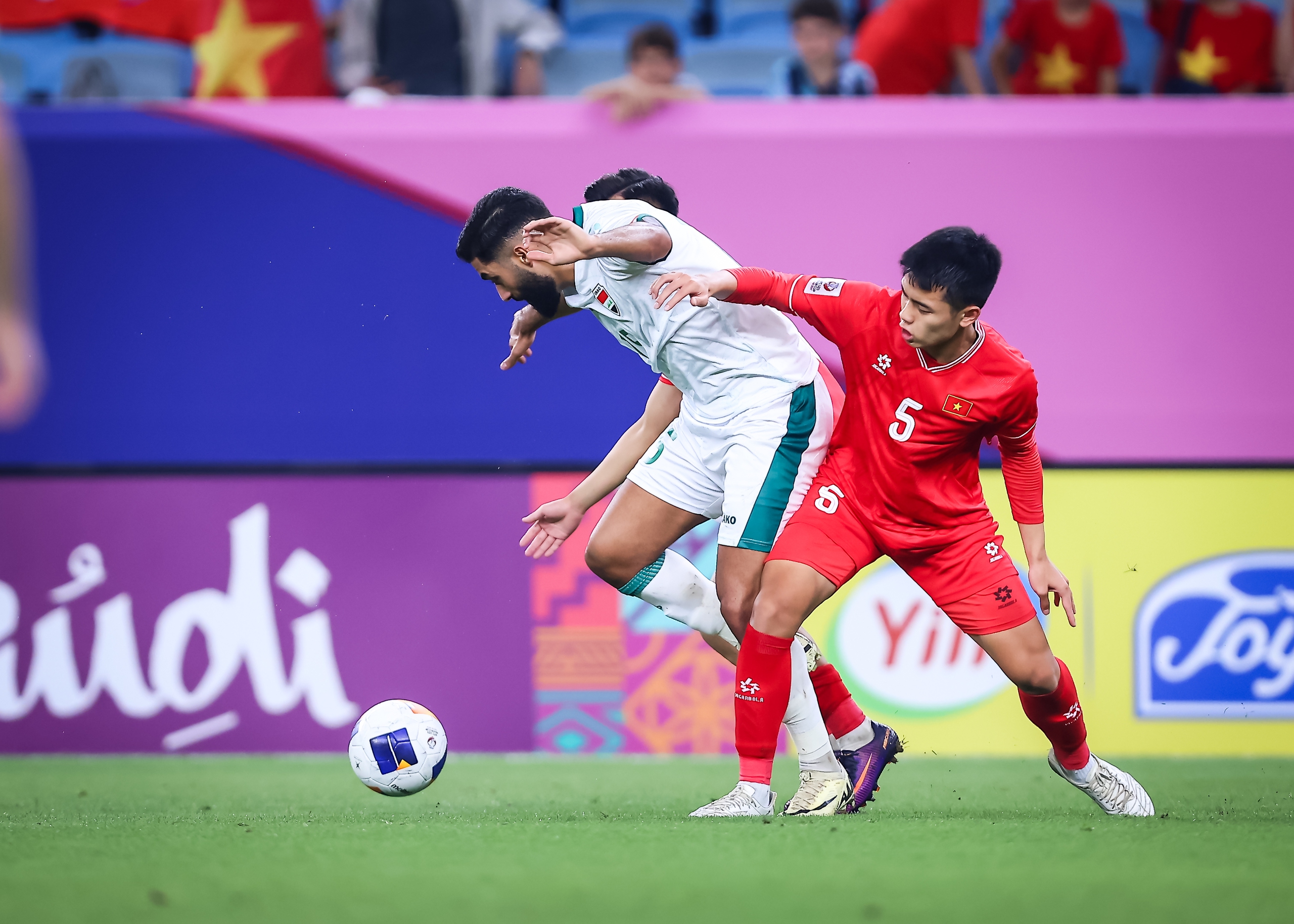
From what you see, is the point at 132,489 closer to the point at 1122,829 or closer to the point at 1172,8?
the point at 1122,829

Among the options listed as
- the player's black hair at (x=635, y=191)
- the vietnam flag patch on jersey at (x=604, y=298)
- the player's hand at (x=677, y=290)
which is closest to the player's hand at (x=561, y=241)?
the player's hand at (x=677, y=290)

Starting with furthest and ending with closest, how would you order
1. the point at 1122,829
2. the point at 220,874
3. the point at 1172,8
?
1. the point at 1172,8
2. the point at 1122,829
3. the point at 220,874

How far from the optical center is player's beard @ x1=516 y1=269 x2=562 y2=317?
14.4 ft

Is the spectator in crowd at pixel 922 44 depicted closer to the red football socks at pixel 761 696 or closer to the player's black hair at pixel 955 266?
the player's black hair at pixel 955 266

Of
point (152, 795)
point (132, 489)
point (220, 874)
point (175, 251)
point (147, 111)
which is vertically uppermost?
point (147, 111)

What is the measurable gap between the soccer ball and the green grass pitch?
14cm

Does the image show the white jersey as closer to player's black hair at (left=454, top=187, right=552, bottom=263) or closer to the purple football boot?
player's black hair at (left=454, top=187, right=552, bottom=263)

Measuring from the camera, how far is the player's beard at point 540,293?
4.39 metres

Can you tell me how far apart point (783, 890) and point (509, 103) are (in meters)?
4.77

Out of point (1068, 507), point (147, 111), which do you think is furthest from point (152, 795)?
point (1068, 507)

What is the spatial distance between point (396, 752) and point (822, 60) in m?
4.22

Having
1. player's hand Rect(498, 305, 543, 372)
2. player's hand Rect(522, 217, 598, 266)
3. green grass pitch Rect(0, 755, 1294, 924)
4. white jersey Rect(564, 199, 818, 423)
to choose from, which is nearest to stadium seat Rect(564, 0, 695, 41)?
player's hand Rect(498, 305, 543, 372)

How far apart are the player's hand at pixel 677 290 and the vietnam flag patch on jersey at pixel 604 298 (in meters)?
0.54

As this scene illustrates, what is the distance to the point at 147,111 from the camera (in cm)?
684
